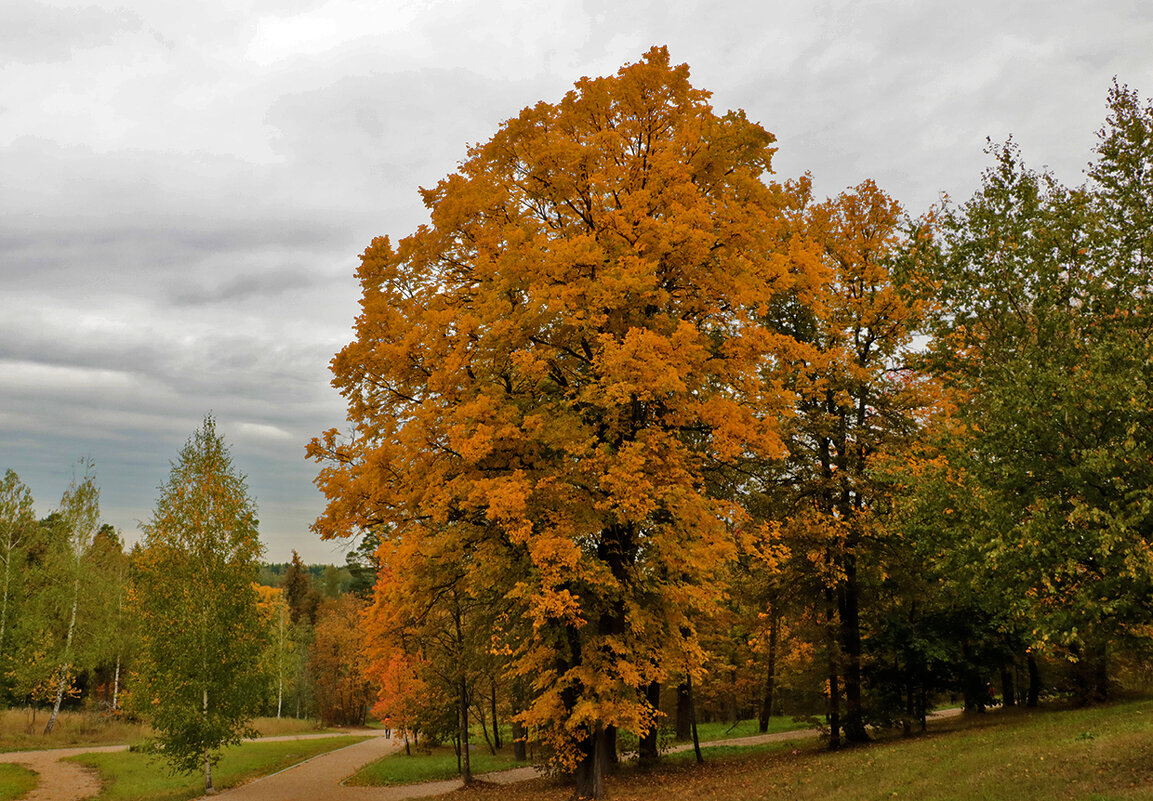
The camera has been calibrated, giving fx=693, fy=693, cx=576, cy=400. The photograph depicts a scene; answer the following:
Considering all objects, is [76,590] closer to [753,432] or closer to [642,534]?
[642,534]

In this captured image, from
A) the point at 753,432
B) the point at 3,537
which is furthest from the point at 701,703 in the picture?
the point at 3,537

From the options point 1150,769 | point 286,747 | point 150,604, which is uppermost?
point 150,604

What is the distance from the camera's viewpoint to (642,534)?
14719 millimetres

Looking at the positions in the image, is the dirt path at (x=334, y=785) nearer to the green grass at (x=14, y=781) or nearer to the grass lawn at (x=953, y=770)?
the grass lawn at (x=953, y=770)

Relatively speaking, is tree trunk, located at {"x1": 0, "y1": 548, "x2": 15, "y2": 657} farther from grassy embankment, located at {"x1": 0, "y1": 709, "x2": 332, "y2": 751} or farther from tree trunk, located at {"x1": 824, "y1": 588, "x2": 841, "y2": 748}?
tree trunk, located at {"x1": 824, "y1": 588, "x2": 841, "y2": 748}

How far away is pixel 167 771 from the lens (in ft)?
90.1

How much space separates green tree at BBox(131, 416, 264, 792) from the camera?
21391 mm

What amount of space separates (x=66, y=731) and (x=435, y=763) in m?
20.9

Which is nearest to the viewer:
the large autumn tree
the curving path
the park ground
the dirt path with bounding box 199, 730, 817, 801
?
the park ground

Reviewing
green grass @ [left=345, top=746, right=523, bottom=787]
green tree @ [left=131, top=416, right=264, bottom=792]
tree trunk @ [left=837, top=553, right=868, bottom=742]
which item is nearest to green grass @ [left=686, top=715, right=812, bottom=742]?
green grass @ [left=345, top=746, right=523, bottom=787]

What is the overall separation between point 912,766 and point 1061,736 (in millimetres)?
3439

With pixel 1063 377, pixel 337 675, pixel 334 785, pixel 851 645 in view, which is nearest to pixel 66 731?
pixel 334 785

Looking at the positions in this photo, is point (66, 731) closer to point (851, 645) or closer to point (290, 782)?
point (290, 782)

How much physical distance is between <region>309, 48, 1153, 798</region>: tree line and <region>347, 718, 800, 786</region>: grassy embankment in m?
12.9
